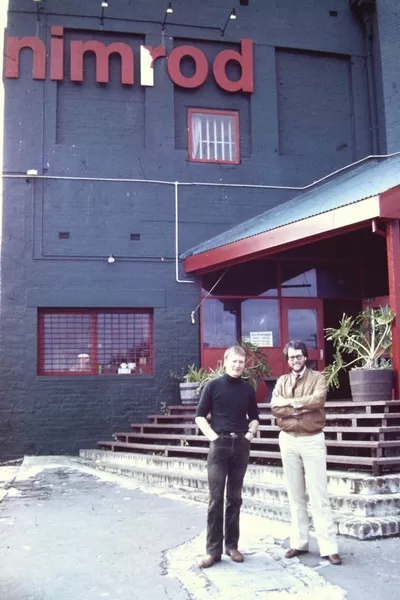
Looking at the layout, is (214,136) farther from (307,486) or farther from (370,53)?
(307,486)

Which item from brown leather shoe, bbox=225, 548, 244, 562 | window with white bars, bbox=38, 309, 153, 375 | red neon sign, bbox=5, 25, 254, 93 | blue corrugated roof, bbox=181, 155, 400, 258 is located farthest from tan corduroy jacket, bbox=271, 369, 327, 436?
red neon sign, bbox=5, 25, 254, 93

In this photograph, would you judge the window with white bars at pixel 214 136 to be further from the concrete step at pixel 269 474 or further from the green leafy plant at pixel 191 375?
the concrete step at pixel 269 474

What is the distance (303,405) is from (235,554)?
1.24 metres

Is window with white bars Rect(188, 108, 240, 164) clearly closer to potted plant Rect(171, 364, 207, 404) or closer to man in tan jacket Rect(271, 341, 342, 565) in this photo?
potted plant Rect(171, 364, 207, 404)

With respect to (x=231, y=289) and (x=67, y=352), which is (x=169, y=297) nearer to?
(x=231, y=289)

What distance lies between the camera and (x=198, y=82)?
14750 mm

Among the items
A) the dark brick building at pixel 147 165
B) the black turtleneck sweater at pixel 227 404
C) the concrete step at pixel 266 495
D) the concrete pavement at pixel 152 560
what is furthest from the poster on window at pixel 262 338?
the black turtleneck sweater at pixel 227 404

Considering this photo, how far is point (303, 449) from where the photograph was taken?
5.51 metres

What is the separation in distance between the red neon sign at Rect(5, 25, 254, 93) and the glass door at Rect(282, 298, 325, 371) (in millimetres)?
4689

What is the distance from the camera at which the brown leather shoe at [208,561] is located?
524 centimetres

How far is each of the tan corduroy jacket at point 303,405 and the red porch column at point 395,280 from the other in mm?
3453

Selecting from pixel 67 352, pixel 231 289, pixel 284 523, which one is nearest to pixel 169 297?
pixel 231 289

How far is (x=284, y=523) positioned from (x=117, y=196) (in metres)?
8.92

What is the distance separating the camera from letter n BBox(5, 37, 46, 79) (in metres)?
14.2
